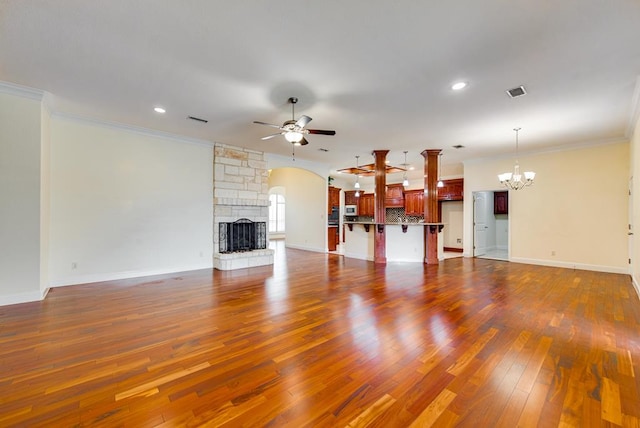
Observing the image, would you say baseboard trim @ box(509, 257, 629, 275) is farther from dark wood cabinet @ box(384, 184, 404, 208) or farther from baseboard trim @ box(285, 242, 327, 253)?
baseboard trim @ box(285, 242, 327, 253)

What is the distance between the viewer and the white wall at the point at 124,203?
461 cm

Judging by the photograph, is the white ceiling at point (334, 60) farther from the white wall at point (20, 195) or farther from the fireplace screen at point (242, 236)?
the fireplace screen at point (242, 236)

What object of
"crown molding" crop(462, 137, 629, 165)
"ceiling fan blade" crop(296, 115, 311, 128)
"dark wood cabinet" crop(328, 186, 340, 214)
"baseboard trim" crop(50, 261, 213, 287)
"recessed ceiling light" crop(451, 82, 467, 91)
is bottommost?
"baseboard trim" crop(50, 261, 213, 287)

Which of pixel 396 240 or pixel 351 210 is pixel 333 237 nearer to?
pixel 351 210

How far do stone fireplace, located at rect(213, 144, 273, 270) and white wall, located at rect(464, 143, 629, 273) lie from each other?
6.48 m

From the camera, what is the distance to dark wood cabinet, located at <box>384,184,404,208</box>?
10.9 metres

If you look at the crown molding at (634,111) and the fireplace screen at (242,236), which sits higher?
the crown molding at (634,111)

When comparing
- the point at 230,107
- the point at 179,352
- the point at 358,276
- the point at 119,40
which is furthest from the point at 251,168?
the point at 179,352

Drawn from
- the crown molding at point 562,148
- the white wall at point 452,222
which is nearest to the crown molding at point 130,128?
the crown molding at point 562,148

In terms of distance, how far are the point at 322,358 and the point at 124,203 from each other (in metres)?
4.98

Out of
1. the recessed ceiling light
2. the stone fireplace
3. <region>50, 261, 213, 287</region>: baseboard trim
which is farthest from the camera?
the stone fireplace

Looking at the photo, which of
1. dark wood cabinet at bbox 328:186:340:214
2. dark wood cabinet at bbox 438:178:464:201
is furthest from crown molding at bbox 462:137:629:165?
dark wood cabinet at bbox 328:186:340:214

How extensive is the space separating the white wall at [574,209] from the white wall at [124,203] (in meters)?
7.93

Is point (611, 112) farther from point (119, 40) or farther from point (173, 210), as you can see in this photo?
point (173, 210)
